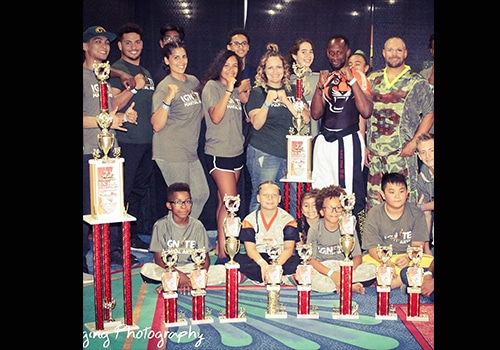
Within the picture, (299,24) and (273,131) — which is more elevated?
(299,24)

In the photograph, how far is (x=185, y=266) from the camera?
627cm

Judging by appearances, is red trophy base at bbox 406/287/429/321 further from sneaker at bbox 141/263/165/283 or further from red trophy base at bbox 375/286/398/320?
sneaker at bbox 141/263/165/283

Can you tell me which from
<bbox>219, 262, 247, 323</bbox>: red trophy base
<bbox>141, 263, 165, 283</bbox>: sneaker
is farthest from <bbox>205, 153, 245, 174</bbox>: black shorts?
<bbox>219, 262, 247, 323</bbox>: red trophy base

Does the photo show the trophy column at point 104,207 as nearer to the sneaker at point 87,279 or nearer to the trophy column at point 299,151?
the sneaker at point 87,279

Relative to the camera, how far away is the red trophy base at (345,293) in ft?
19.0

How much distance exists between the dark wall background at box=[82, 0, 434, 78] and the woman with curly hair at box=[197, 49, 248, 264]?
128 millimetres

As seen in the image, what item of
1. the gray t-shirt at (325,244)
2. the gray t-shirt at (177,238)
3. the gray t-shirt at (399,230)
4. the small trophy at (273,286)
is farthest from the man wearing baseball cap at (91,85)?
the gray t-shirt at (399,230)

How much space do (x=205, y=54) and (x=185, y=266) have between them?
69.6 inches

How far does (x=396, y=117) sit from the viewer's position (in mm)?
6453

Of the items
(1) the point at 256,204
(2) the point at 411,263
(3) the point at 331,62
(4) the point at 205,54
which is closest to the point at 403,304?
(2) the point at 411,263

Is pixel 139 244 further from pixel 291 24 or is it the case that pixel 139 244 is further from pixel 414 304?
pixel 414 304

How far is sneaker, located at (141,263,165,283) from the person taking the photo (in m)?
6.26

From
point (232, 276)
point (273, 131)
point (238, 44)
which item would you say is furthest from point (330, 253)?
point (238, 44)

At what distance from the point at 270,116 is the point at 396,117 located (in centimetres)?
106
